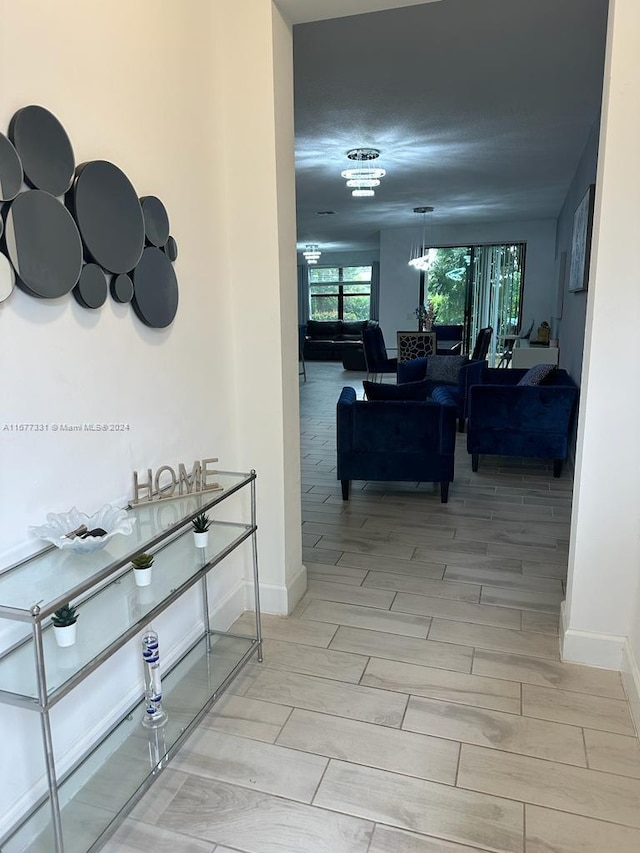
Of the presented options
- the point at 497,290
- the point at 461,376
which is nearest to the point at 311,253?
the point at 497,290

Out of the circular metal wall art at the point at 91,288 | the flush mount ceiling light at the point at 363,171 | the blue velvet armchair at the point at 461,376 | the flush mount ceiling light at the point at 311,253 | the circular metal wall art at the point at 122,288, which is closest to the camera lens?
the circular metal wall art at the point at 91,288

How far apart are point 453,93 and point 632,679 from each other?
3.56 m

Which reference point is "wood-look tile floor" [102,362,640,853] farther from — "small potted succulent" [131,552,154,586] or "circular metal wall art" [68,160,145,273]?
"circular metal wall art" [68,160,145,273]

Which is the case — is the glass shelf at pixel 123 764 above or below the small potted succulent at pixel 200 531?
below

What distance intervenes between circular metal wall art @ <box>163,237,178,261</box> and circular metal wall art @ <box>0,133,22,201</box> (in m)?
0.65

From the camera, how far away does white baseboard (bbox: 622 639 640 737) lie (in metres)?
1.80

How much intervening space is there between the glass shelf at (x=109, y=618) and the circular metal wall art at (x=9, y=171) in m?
1.00

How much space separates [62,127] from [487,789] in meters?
2.02

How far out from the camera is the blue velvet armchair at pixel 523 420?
4.18 metres

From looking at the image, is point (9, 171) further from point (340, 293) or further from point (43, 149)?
point (340, 293)

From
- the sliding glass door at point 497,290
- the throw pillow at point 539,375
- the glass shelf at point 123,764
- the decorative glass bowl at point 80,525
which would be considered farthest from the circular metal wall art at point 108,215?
the sliding glass door at point 497,290

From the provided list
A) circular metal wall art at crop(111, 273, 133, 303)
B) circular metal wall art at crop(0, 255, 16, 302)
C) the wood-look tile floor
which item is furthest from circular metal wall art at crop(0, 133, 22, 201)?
the wood-look tile floor

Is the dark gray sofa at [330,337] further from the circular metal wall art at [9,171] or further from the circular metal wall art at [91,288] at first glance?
the circular metal wall art at [9,171]

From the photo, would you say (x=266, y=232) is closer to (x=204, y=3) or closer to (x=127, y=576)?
(x=204, y=3)
